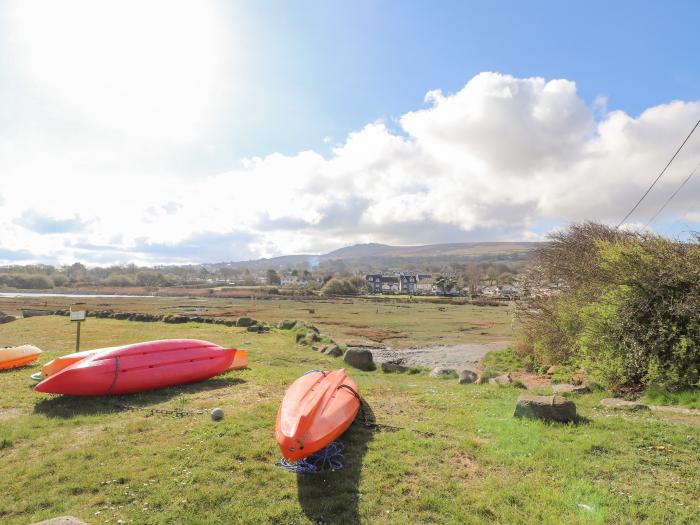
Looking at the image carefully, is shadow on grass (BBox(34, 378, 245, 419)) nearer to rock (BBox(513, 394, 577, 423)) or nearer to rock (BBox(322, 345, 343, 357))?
rock (BBox(513, 394, 577, 423))

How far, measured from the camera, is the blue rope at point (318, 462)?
6520 millimetres

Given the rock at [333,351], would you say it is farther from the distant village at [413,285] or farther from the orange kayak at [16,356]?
the distant village at [413,285]

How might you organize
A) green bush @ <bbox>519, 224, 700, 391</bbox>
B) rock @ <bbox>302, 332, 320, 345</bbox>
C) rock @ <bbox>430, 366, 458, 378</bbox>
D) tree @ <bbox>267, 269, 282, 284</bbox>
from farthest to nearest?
tree @ <bbox>267, 269, 282, 284</bbox> → rock @ <bbox>302, 332, 320, 345</bbox> → rock @ <bbox>430, 366, 458, 378</bbox> → green bush @ <bbox>519, 224, 700, 391</bbox>

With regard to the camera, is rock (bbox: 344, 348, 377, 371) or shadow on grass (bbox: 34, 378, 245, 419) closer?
shadow on grass (bbox: 34, 378, 245, 419)

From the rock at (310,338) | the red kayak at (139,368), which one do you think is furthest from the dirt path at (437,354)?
the red kayak at (139,368)

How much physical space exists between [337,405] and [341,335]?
28212 mm

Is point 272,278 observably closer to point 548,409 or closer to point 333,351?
point 333,351

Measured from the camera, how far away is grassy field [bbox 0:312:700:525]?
539cm

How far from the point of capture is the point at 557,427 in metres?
8.00

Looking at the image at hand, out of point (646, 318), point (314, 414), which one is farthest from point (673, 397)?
point (314, 414)

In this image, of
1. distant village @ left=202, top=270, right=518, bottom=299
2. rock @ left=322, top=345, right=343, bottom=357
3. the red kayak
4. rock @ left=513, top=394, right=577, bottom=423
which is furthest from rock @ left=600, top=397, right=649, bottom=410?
distant village @ left=202, top=270, right=518, bottom=299

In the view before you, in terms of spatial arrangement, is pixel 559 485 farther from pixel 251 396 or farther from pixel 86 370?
pixel 86 370

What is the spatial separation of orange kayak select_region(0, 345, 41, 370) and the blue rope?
13080 millimetres

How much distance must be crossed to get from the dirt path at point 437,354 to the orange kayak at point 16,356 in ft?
54.9
